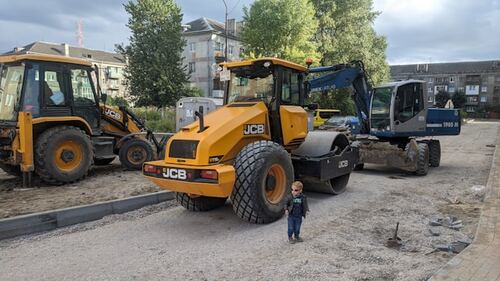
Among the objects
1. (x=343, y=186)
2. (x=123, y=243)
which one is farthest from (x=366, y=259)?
(x=343, y=186)

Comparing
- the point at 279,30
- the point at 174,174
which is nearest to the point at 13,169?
the point at 174,174

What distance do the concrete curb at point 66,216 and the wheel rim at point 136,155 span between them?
11.3 feet

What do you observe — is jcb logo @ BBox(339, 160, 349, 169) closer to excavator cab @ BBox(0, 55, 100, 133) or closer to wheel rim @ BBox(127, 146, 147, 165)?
wheel rim @ BBox(127, 146, 147, 165)

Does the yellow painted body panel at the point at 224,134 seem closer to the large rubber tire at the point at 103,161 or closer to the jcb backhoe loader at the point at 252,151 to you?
the jcb backhoe loader at the point at 252,151

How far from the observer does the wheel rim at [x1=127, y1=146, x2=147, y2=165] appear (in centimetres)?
1141

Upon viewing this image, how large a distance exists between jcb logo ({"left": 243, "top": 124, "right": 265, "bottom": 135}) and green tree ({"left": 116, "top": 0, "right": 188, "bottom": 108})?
2491 cm

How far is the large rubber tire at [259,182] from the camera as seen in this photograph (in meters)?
6.39

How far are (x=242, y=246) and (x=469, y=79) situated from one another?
119695 mm

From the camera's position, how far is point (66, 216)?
6836 mm

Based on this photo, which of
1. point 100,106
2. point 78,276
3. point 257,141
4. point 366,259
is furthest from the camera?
point 100,106

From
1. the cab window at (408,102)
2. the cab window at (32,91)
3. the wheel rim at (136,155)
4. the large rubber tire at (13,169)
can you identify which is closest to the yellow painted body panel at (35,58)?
the cab window at (32,91)

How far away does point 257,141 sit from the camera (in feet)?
23.2

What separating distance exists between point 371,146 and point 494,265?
7568mm

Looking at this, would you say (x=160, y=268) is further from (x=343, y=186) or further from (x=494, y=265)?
(x=343, y=186)
